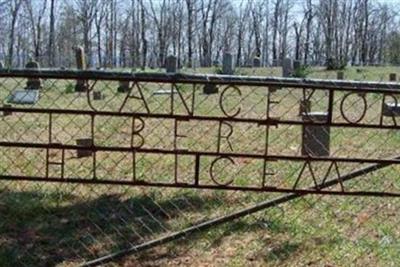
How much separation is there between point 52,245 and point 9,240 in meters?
0.36

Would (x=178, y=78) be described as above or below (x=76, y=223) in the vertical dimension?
above

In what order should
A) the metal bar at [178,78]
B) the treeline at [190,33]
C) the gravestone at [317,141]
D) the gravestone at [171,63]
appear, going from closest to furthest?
1. the metal bar at [178,78]
2. the gravestone at [317,141]
3. the gravestone at [171,63]
4. the treeline at [190,33]

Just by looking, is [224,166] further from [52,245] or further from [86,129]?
[86,129]

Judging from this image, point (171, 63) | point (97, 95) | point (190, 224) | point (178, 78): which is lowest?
point (190, 224)

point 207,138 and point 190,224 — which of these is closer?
point 190,224

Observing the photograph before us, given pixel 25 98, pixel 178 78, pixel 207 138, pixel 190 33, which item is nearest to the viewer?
pixel 178 78

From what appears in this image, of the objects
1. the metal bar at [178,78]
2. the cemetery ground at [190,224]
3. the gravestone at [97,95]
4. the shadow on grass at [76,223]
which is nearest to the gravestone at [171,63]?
the gravestone at [97,95]

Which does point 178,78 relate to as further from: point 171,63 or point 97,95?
point 171,63

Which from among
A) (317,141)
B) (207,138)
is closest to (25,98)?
(207,138)

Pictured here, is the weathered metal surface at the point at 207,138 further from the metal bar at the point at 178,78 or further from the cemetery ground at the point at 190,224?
the cemetery ground at the point at 190,224

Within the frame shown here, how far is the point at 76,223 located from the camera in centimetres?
527

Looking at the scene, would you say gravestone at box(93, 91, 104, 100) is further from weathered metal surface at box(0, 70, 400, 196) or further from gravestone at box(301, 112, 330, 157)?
gravestone at box(301, 112, 330, 157)

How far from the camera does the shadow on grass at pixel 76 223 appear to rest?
4648 millimetres

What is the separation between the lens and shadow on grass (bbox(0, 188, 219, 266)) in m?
4.65
